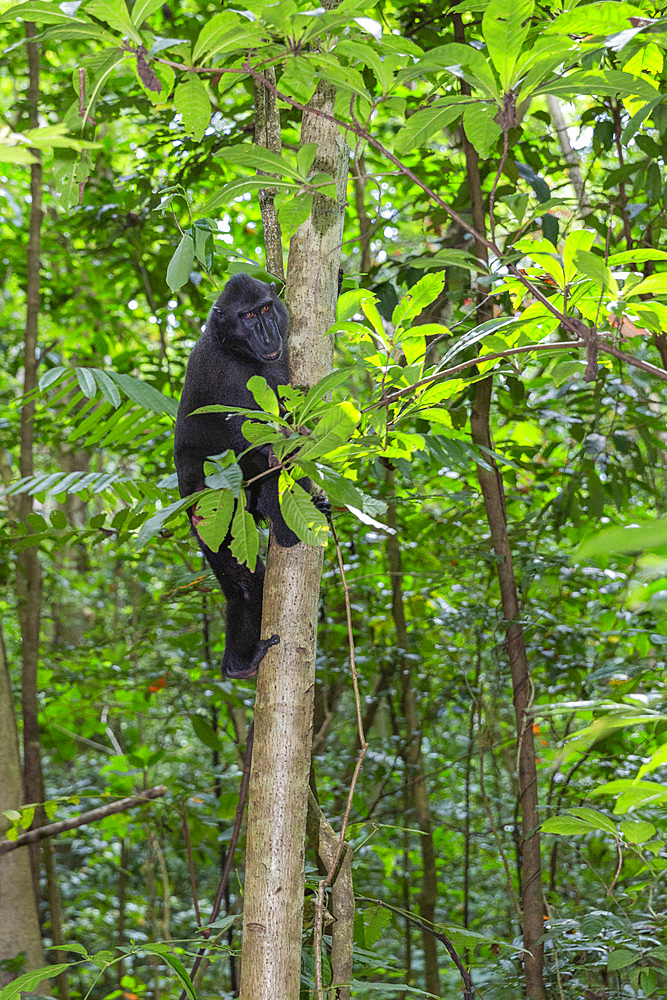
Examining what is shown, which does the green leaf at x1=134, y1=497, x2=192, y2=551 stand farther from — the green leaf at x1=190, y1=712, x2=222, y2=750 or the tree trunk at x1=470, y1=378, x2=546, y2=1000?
the green leaf at x1=190, y1=712, x2=222, y2=750

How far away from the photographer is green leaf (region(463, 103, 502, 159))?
1.08 m

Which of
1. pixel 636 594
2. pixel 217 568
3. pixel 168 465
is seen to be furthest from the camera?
pixel 168 465

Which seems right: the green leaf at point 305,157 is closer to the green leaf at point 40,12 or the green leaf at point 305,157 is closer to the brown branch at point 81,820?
the green leaf at point 40,12

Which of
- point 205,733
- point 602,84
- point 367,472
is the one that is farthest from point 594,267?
point 205,733

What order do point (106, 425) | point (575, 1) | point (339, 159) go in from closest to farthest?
point (575, 1) → point (339, 159) → point (106, 425)

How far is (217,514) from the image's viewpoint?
41.5 inches

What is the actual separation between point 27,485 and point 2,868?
1.21 metres

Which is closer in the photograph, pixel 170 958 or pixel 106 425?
A: pixel 170 958

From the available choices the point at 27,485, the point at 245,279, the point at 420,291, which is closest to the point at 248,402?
the point at 245,279

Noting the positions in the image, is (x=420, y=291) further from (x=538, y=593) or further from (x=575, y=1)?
(x=538, y=593)

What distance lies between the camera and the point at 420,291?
1.29m

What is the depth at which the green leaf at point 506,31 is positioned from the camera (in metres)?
0.96

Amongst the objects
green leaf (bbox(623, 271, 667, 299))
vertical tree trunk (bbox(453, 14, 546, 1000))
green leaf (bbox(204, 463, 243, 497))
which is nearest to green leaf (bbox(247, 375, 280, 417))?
green leaf (bbox(204, 463, 243, 497))

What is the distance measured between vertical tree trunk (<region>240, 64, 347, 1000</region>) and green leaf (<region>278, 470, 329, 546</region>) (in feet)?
0.85
